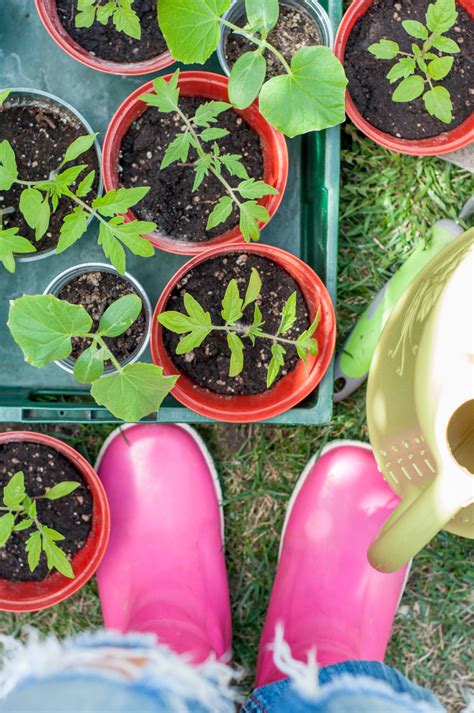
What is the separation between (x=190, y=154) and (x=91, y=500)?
22.6 inches

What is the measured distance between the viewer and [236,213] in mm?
1137

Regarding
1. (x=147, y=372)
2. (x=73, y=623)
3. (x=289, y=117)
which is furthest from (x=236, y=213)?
(x=73, y=623)

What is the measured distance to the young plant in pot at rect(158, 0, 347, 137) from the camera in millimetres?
928

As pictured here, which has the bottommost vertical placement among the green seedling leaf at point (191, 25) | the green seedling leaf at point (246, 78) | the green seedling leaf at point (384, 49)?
the green seedling leaf at point (384, 49)

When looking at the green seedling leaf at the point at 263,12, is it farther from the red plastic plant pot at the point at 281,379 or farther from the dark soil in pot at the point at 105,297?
the dark soil in pot at the point at 105,297

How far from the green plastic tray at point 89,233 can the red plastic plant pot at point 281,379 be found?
65 millimetres

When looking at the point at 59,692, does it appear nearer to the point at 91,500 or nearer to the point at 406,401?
the point at 91,500

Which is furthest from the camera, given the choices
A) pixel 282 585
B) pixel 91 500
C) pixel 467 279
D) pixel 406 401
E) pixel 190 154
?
pixel 282 585

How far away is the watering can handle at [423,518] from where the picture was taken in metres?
0.75

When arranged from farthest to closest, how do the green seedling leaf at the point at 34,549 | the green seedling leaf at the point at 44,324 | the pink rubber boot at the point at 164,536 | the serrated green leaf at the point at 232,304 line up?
the pink rubber boot at the point at 164,536 → the green seedling leaf at the point at 34,549 → the serrated green leaf at the point at 232,304 → the green seedling leaf at the point at 44,324

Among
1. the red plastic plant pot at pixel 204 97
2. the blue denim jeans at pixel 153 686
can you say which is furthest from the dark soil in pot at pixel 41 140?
the blue denim jeans at pixel 153 686

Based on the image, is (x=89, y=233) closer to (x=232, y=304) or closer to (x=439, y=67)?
(x=232, y=304)

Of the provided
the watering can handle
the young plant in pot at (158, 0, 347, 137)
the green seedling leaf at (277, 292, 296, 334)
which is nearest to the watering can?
the watering can handle

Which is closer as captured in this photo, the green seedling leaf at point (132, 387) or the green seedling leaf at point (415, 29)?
the green seedling leaf at point (132, 387)
